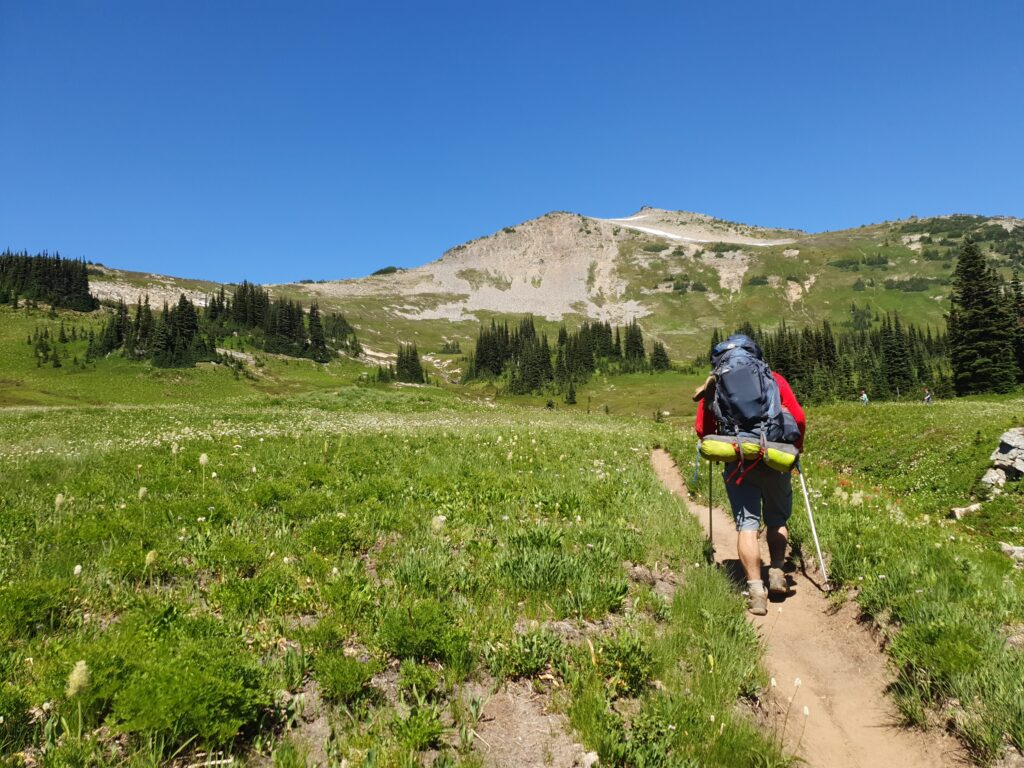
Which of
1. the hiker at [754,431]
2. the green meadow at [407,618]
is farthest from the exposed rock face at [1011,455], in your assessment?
the hiker at [754,431]

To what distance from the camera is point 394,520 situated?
800 cm

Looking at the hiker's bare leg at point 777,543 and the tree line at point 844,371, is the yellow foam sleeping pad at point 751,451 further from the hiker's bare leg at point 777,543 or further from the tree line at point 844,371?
the tree line at point 844,371

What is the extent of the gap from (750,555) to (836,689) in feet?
6.21

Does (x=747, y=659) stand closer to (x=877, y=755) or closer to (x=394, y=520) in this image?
(x=877, y=755)

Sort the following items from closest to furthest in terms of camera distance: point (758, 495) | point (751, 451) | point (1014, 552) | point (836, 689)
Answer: point (836, 689) → point (751, 451) → point (758, 495) → point (1014, 552)

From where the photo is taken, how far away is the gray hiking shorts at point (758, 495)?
286 inches

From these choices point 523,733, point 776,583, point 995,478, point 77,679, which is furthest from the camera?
point 995,478

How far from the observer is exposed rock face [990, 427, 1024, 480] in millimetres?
15328

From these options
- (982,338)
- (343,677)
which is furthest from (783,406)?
(982,338)

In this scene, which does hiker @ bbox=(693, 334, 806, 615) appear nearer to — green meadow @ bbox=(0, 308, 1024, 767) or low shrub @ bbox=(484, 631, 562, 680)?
green meadow @ bbox=(0, 308, 1024, 767)

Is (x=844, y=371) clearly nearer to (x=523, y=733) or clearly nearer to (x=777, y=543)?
(x=777, y=543)

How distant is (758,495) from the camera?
7.35 metres

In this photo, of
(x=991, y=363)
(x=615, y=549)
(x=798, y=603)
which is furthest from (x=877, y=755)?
(x=991, y=363)

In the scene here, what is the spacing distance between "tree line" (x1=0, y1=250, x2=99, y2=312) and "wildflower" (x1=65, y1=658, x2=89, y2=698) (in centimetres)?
18522
